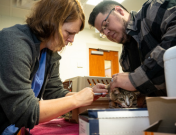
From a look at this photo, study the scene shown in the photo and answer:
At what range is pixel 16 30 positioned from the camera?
69cm

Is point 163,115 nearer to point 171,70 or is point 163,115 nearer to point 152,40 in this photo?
point 171,70

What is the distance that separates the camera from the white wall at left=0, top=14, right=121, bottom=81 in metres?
2.99

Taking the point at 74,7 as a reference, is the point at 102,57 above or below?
below

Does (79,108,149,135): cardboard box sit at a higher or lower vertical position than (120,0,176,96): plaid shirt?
lower

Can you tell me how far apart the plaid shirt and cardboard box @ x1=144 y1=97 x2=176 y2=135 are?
10.5 inches

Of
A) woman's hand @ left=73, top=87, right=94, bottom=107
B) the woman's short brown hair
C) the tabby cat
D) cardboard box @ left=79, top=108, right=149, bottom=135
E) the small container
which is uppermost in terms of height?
the woman's short brown hair

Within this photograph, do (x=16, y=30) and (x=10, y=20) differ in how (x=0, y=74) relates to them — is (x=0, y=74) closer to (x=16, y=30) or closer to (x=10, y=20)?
(x=16, y=30)

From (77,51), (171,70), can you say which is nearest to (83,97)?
(171,70)

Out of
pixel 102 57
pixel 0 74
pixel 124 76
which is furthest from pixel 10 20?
pixel 124 76

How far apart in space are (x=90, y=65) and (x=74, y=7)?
8.45 feet

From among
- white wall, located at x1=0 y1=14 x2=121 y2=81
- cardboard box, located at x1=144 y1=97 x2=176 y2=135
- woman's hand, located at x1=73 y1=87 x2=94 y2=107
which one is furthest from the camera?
white wall, located at x1=0 y1=14 x2=121 y2=81

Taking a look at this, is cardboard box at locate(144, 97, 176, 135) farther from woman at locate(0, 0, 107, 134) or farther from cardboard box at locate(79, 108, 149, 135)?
woman at locate(0, 0, 107, 134)

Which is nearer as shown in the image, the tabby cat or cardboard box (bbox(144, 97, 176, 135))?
cardboard box (bbox(144, 97, 176, 135))

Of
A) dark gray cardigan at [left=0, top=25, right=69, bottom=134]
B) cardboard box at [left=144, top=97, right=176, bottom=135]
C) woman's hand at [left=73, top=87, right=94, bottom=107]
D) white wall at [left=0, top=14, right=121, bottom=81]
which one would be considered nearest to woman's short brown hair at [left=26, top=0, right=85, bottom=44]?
dark gray cardigan at [left=0, top=25, right=69, bottom=134]
